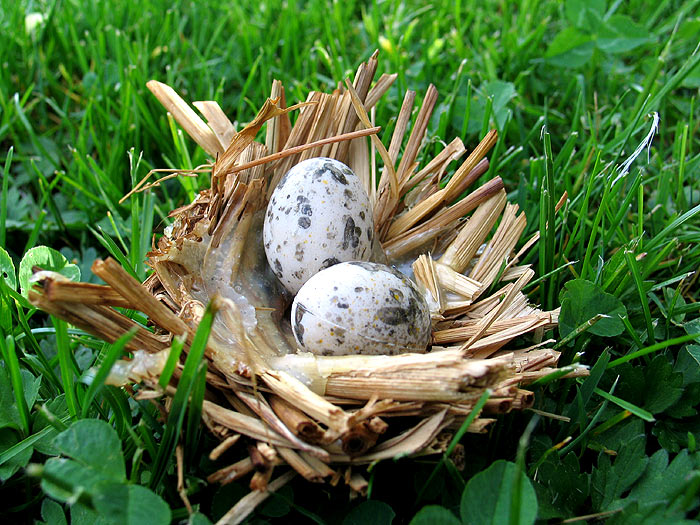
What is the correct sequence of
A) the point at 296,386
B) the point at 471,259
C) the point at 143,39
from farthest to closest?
1. the point at 143,39
2. the point at 471,259
3. the point at 296,386

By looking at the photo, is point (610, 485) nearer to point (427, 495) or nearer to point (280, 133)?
point (427, 495)

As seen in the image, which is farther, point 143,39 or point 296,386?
point 143,39

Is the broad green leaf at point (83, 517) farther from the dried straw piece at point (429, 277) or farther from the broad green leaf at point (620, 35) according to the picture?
the broad green leaf at point (620, 35)

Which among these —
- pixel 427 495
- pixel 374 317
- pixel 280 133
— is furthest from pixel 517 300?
pixel 280 133

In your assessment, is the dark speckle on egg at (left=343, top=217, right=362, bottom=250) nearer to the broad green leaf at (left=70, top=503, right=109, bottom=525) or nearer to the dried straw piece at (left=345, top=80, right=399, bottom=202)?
the dried straw piece at (left=345, top=80, right=399, bottom=202)

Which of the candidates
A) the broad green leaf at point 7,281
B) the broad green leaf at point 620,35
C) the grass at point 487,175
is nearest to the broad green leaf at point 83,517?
the grass at point 487,175

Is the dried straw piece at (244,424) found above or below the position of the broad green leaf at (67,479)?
below

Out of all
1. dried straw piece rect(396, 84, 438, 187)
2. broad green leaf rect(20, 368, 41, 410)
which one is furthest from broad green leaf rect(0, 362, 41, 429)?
dried straw piece rect(396, 84, 438, 187)
